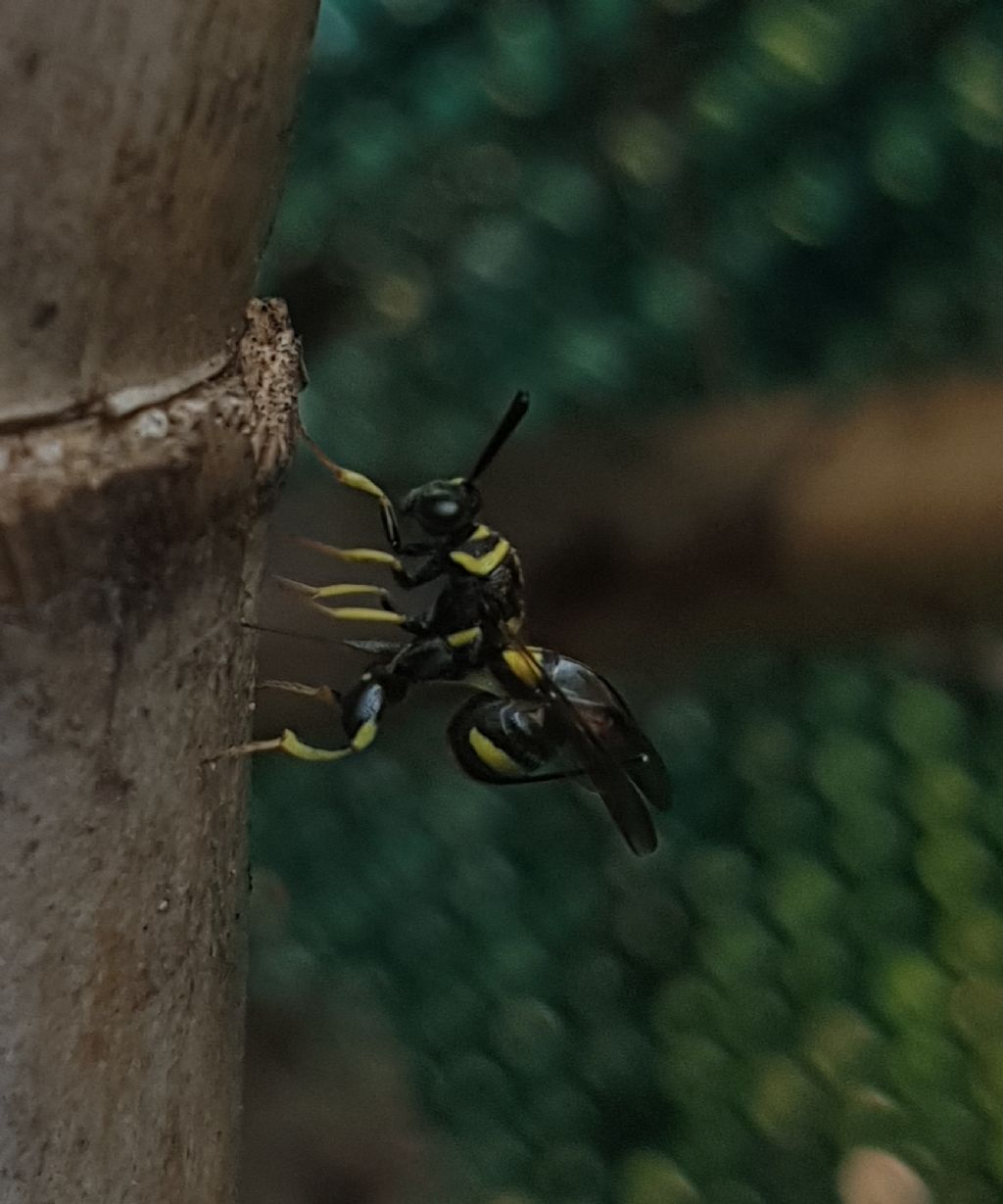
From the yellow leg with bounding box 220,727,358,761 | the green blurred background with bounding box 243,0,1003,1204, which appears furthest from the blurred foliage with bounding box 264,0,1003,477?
the yellow leg with bounding box 220,727,358,761

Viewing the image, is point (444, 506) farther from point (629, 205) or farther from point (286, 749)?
point (629, 205)

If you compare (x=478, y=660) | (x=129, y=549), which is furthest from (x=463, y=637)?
(x=129, y=549)

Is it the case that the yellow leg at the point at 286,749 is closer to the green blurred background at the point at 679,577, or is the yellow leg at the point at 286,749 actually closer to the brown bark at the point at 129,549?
the brown bark at the point at 129,549

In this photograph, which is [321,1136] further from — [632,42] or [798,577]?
[632,42]

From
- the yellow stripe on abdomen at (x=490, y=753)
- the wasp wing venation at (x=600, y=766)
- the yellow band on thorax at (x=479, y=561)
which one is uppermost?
the yellow band on thorax at (x=479, y=561)

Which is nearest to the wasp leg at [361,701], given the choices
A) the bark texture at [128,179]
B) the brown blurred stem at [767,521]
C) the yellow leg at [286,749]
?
the yellow leg at [286,749]

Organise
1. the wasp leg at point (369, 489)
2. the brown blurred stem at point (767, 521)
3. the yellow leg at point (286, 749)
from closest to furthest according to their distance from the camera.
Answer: the yellow leg at point (286, 749) < the wasp leg at point (369, 489) < the brown blurred stem at point (767, 521)

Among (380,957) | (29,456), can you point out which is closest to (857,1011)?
(380,957)
